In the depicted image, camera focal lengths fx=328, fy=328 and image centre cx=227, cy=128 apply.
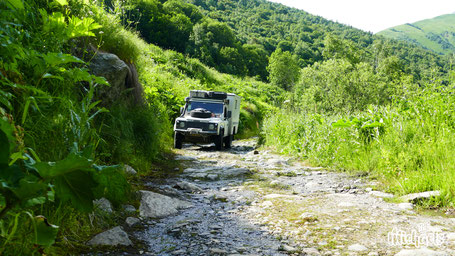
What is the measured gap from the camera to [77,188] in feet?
4.26

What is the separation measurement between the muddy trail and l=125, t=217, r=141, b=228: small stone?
0.06 meters

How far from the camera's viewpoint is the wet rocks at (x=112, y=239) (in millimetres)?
2678

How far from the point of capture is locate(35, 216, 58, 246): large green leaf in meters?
1.22

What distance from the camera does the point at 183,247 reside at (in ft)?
9.43

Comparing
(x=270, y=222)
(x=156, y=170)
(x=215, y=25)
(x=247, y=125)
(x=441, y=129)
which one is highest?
(x=215, y=25)

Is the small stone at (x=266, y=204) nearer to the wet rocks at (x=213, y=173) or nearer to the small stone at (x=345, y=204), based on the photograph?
the small stone at (x=345, y=204)

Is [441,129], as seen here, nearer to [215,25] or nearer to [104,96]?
[104,96]

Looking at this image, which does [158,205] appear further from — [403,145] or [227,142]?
[227,142]

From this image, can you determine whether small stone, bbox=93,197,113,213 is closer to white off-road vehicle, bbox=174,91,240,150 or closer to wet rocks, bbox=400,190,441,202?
wet rocks, bbox=400,190,441,202

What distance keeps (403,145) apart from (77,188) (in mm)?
5659

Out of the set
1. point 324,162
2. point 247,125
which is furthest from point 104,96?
point 247,125

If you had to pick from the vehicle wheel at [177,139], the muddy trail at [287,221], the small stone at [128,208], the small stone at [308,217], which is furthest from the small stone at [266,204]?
the vehicle wheel at [177,139]

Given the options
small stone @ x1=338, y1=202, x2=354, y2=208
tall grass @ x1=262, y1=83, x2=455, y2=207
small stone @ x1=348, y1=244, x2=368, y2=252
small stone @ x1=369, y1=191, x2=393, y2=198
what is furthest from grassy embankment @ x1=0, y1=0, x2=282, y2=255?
tall grass @ x1=262, y1=83, x2=455, y2=207

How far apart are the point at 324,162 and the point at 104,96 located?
5.03m
